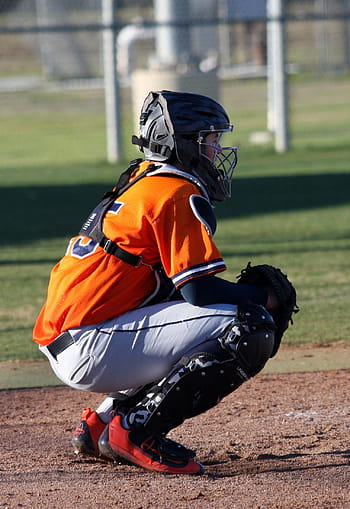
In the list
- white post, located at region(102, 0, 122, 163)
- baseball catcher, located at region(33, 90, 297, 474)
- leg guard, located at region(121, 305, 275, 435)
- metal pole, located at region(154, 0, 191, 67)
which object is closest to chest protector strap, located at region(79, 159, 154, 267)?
baseball catcher, located at region(33, 90, 297, 474)

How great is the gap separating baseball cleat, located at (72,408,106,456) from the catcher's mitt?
0.84 m

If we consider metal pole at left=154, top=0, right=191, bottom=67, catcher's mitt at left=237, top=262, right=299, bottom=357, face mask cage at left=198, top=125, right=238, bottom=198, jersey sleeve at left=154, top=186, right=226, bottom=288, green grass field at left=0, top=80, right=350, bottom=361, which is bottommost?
green grass field at left=0, top=80, right=350, bottom=361

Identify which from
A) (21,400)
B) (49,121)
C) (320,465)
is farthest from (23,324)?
(49,121)

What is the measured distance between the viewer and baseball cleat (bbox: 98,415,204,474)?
3.89 metres

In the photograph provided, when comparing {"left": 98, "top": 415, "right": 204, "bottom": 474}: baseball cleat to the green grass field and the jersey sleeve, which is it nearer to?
the jersey sleeve

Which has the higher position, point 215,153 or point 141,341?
point 215,153

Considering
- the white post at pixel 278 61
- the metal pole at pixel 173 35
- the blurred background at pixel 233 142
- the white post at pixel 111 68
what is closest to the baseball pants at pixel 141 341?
the blurred background at pixel 233 142

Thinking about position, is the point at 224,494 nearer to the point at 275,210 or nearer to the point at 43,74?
the point at 275,210

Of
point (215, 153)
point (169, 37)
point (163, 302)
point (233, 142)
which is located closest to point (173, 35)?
point (169, 37)

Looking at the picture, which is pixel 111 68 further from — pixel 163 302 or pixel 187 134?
pixel 163 302

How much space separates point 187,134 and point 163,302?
701 mm

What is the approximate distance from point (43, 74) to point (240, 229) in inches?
922

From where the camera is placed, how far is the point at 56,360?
13.1 ft

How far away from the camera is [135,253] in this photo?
3807 millimetres
